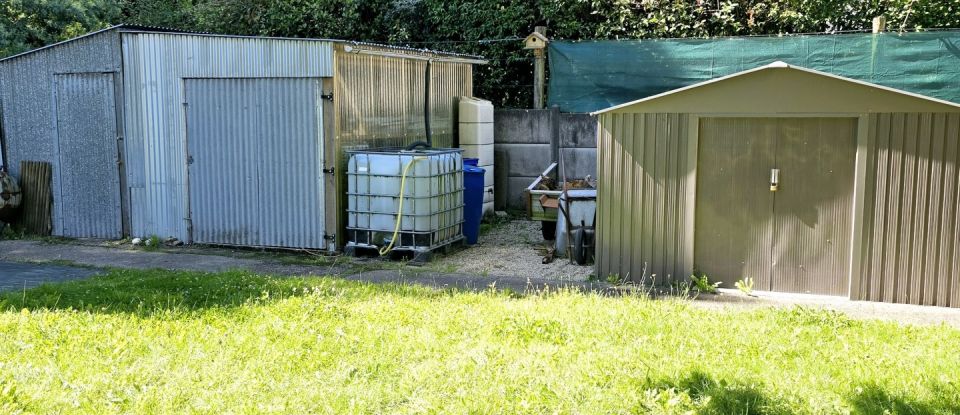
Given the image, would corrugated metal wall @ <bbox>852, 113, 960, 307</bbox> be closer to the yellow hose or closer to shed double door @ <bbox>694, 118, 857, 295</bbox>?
shed double door @ <bbox>694, 118, 857, 295</bbox>

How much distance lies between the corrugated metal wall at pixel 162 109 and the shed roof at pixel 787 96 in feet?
18.5

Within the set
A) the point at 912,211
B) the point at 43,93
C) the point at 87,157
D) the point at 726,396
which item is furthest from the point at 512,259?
the point at 43,93

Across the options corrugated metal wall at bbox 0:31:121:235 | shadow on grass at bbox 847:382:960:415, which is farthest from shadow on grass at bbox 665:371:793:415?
corrugated metal wall at bbox 0:31:121:235

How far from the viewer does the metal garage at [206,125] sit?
1148 cm

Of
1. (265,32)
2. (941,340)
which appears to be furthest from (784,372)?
(265,32)

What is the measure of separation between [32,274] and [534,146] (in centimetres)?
799

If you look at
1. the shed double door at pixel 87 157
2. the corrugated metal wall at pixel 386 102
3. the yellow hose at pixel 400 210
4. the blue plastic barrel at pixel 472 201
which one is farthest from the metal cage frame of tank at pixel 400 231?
the shed double door at pixel 87 157

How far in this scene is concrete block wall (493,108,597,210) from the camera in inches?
576

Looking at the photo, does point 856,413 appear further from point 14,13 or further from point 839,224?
point 14,13

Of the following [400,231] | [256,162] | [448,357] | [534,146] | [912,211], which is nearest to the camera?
[448,357]

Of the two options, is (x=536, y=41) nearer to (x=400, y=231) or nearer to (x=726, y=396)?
(x=400, y=231)

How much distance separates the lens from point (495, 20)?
16.5m

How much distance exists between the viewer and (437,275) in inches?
400

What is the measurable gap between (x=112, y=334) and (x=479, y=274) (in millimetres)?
4491
